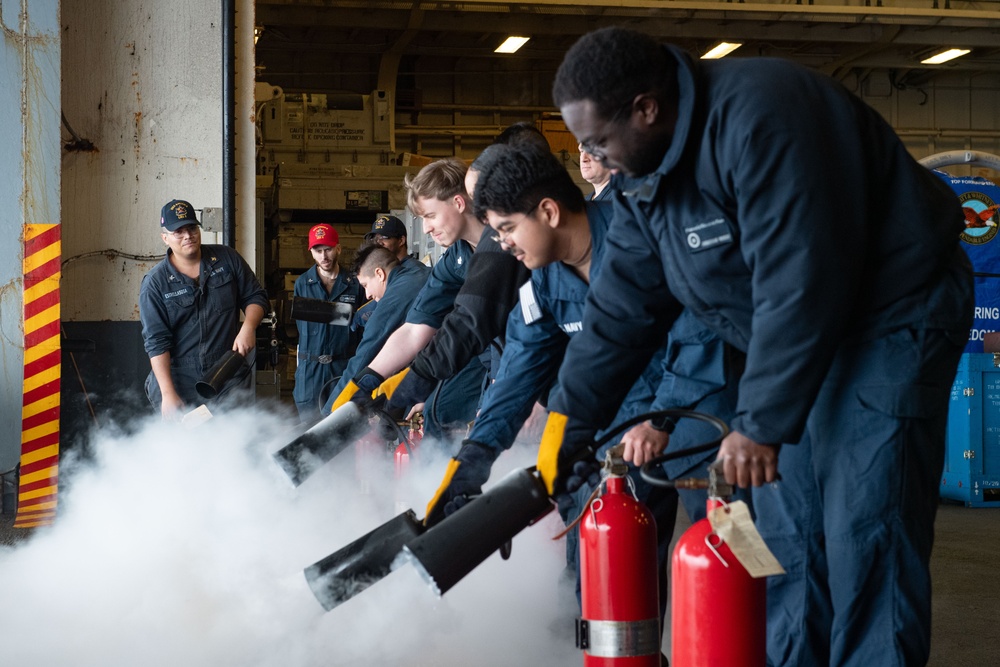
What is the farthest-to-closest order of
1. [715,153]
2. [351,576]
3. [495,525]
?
[351,576], [495,525], [715,153]

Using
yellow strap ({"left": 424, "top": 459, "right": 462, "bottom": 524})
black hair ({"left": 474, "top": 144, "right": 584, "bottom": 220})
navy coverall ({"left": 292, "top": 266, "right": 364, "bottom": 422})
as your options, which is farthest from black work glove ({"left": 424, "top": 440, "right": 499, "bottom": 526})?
navy coverall ({"left": 292, "top": 266, "right": 364, "bottom": 422})

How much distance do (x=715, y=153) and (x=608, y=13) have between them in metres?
12.2

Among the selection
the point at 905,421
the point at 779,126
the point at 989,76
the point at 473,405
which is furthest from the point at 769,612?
the point at 989,76

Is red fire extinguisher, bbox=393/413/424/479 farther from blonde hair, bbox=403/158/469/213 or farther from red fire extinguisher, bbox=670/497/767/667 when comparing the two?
red fire extinguisher, bbox=670/497/767/667

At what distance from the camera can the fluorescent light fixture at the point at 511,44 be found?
15.4 m

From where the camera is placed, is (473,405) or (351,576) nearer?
(351,576)

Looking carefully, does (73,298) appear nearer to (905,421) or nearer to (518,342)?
(518,342)

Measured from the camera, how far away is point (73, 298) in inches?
250

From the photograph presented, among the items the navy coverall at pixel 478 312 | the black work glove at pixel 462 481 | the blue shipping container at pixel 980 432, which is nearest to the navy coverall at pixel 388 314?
the navy coverall at pixel 478 312

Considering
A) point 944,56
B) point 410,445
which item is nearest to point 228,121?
point 410,445

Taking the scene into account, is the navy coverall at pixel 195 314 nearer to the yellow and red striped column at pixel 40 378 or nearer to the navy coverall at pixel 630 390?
the yellow and red striped column at pixel 40 378

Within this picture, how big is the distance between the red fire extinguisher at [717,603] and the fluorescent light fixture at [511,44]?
1389 cm

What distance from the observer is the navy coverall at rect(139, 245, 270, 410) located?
19.2 feet

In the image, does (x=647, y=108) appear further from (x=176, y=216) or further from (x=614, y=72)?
(x=176, y=216)
